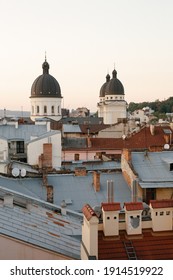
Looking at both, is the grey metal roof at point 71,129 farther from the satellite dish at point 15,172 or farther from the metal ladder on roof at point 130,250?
the metal ladder on roof at point 130,250

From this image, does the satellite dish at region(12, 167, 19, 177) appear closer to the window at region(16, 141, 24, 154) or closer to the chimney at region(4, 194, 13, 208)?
the chimney at region(4, 194, 13, 208)

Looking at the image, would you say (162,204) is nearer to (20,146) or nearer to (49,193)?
(49,193)

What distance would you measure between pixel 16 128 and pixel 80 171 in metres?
20.9

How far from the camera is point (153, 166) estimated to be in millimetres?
22625

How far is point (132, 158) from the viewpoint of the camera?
23.0 metres

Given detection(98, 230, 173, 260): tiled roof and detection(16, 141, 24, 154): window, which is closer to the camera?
detection(98, 230, 173, 260): tiled roof

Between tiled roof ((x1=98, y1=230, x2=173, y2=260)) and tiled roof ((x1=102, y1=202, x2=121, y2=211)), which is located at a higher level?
tiled roof ((x1=102, y1=202, x2=121, y2=211))

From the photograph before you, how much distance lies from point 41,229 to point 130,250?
135 inches

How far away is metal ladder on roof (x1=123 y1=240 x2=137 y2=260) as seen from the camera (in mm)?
10269

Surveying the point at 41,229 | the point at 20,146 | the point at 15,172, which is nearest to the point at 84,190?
the point at 15,172

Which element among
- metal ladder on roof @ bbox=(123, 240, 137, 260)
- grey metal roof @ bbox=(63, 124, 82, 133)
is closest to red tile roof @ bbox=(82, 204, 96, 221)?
metal ladder on roof @ bbox=(123, 240, 137, 260)

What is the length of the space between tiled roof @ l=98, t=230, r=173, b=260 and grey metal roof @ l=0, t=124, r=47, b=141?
2967 centimetres

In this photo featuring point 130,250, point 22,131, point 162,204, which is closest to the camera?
point 130,250

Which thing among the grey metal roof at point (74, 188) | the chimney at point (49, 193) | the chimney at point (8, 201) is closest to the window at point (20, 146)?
the grey metal roof at point (74, 188)
